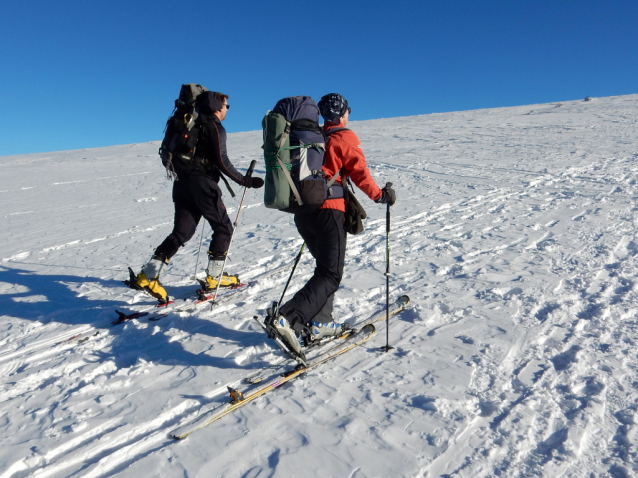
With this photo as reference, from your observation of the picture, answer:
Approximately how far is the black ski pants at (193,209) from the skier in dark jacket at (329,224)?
4.85ft

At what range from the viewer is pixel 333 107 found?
131 inches

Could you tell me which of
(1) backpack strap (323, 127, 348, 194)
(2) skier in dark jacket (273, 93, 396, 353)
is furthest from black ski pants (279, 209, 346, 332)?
(1) backpack strap (323, 127, 348, 194)

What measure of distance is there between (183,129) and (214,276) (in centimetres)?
163

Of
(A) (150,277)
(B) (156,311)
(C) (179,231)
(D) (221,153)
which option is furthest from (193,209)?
(B) (156,311)

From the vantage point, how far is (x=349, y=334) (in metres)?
3.76

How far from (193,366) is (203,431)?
2.90 ft

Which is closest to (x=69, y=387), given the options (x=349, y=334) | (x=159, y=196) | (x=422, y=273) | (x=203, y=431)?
(x=203, y=431)

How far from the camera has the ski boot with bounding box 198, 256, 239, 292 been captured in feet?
15.8

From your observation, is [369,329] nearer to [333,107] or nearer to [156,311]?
[333,107]

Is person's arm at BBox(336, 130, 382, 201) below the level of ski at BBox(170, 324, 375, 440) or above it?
above

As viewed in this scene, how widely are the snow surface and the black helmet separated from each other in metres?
1.91

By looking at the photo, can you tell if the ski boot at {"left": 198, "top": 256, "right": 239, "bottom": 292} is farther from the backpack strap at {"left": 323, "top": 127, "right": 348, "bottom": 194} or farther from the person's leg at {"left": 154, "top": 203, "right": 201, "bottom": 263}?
the backpack strap at {"left": 323, "top": 127, "right": 348, "bottom": 194}

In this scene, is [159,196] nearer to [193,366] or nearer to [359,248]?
[359,248]

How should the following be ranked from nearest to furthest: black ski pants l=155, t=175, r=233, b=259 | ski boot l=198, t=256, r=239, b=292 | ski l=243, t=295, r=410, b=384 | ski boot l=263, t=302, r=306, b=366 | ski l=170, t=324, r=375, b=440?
ski l=170, t=324, r=375, b=440 < ski boot l=263, t=302, r=306, b=366 < ski l=243, t=295, r=410, b=384 < black ski pants l=155, t=175, r=233, b=259 < ski boot l=198, t=256, r=239, b=292
